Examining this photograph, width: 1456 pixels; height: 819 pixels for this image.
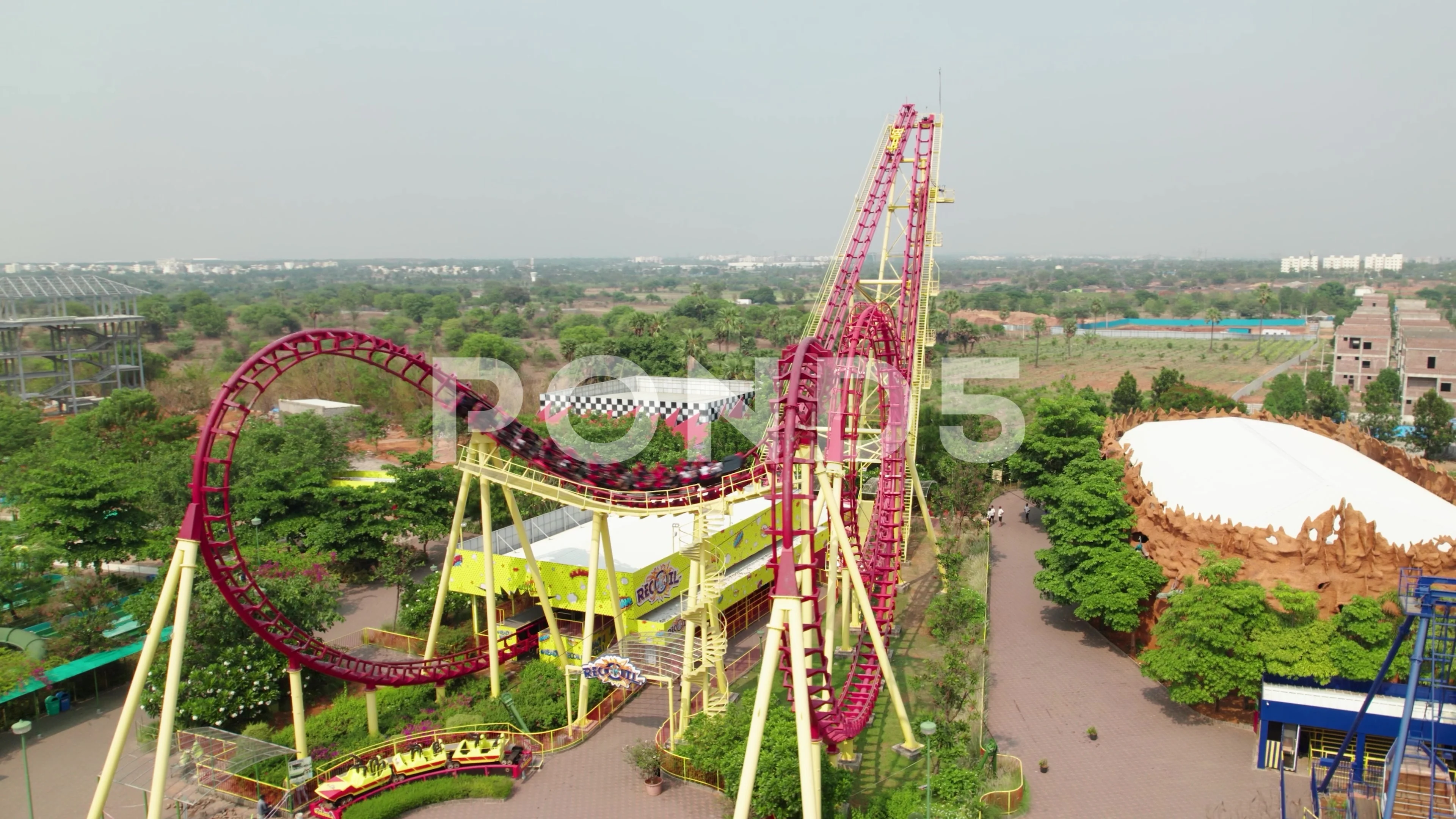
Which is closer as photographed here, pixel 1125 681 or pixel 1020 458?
pixel 1125 681

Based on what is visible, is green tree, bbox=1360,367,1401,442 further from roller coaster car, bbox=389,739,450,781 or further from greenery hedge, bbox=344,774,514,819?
roller coaster car, bbox=389,739,450,781

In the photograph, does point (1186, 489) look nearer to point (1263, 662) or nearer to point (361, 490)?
point (1263, 662)

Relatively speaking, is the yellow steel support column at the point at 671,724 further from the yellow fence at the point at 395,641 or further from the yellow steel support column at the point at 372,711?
the yellow fence at the point at 395,641

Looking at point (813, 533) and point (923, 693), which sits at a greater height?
point (813, 533)

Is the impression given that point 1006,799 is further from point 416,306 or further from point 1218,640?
point 416,306

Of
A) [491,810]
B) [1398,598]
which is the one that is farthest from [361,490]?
[1398,598]

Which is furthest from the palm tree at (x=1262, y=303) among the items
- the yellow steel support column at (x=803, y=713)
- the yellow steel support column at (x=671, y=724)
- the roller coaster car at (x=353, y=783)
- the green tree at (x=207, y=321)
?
the green tree at (x=207, y=321)
